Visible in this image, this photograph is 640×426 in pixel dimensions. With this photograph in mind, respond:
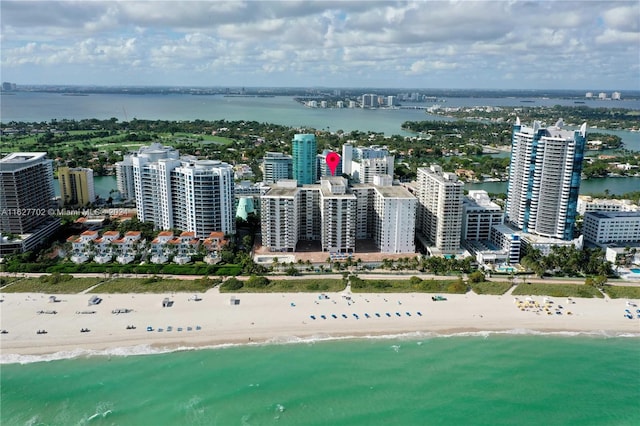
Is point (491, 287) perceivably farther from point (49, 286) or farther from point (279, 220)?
point (49, 286)

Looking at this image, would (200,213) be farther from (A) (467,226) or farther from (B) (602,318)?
(B) (602,318)

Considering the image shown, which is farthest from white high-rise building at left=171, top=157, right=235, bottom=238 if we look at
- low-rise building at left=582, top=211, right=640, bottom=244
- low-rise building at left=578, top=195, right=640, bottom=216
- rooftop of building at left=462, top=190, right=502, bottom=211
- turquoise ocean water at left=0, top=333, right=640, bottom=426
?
→ low-rise building at left=578, top=195, right=640, bottom=216

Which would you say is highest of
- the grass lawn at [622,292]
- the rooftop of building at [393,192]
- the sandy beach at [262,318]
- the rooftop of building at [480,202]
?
the rooftop of building at [393,192]

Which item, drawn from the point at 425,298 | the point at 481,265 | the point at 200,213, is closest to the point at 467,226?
the point at 481,265

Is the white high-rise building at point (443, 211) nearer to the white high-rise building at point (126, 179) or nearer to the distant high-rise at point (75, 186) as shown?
the white high-rise building at point (126, 179)

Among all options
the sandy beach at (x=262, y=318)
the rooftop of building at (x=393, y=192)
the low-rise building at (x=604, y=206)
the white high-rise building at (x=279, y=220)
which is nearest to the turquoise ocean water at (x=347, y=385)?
the sandy beach at (x=262, y=318)

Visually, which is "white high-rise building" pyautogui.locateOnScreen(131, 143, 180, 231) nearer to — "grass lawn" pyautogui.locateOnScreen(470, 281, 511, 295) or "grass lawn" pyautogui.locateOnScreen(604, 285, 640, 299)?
→ "grass lawn" pyautogui.locateOnScreen(470, 281, 511, 295)

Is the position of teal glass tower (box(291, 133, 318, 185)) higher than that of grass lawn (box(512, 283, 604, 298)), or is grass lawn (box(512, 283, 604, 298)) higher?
teal glass tower (box(291, 133, 318, 185))
